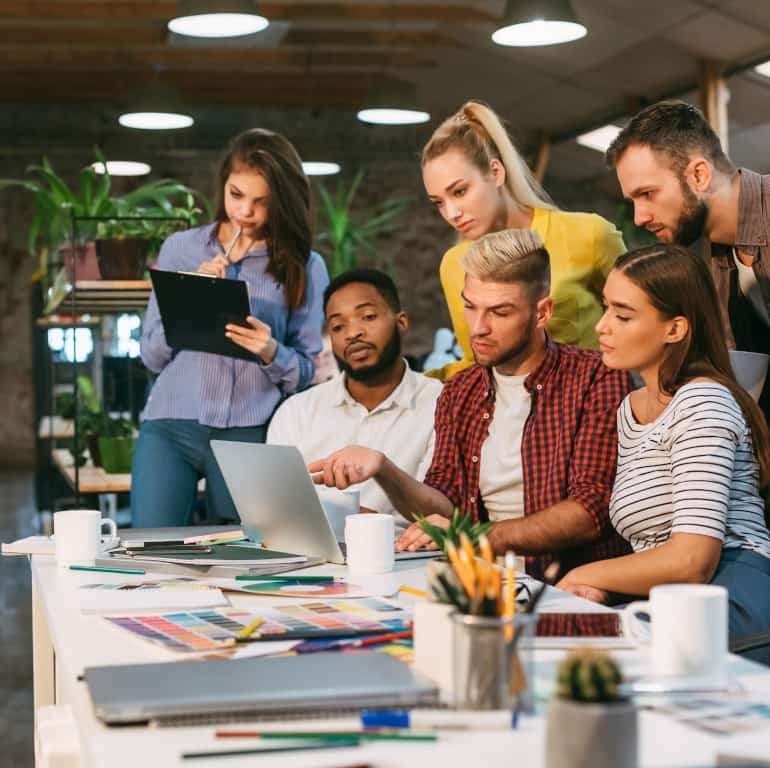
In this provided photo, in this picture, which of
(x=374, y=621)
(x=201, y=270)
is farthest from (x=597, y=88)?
(x=374, y=621)

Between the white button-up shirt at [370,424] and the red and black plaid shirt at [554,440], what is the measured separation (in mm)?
273

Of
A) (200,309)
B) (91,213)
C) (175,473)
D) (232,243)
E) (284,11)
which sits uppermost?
(284,11)

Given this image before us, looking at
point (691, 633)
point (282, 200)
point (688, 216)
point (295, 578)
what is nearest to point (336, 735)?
point (691, 633)

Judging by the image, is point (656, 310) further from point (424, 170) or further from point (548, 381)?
point (424, 170)

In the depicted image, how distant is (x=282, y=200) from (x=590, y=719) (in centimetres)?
222

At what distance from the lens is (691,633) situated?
1.28 m

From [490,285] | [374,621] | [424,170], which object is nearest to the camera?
[374,621]

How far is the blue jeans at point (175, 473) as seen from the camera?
119 inches

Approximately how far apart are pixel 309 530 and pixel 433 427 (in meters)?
0.79

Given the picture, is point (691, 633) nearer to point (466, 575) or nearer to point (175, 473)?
point (466, 575)

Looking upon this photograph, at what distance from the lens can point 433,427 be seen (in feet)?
9.23

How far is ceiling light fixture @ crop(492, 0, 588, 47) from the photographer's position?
5.42 metres

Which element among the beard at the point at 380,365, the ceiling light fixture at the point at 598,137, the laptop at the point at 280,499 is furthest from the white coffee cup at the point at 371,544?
the ceiling light fixture at the point at 598,137

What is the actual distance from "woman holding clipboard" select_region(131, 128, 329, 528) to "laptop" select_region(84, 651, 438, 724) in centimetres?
175
